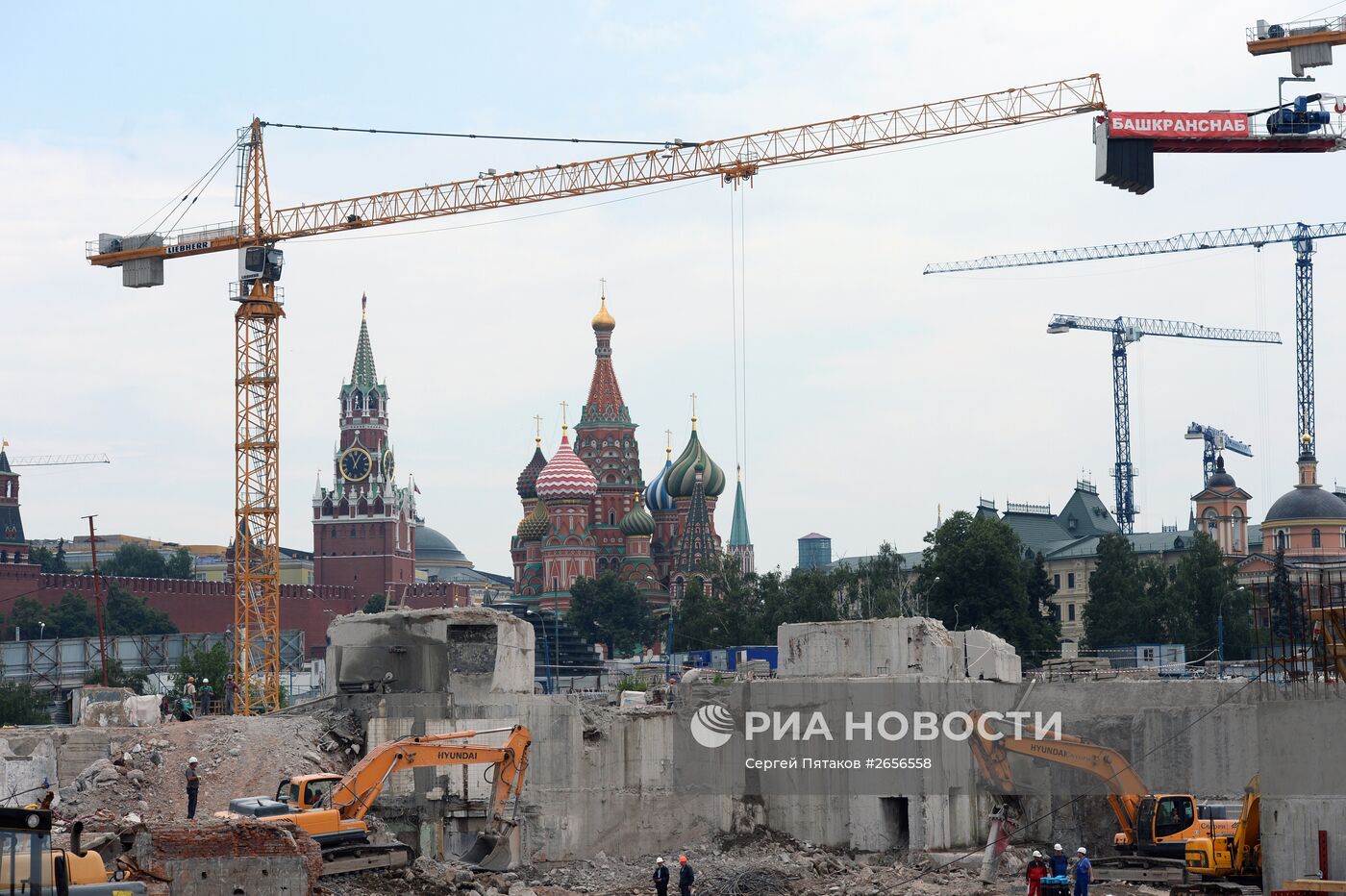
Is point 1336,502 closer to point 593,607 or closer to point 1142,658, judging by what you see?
point 593,607

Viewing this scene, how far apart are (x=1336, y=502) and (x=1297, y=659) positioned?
99.9 meters

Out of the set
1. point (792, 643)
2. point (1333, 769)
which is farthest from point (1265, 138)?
point (1333, 769)

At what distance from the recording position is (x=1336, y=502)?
12100 centimetres

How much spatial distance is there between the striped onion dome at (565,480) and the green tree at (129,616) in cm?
2762

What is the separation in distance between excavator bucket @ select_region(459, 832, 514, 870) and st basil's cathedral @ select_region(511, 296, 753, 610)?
9467 cm

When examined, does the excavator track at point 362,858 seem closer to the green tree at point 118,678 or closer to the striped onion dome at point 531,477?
the green tree at point 118,678

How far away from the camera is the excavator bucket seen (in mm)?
33531

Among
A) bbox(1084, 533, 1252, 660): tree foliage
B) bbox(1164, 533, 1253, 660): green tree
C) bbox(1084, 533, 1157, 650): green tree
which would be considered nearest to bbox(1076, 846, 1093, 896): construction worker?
bbox(1084, 533, 1252, 660): tree foliage

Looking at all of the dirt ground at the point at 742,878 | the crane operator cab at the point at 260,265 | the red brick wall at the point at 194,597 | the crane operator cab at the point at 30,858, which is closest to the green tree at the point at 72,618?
the red brick wall at the point at 194,597

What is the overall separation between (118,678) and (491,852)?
2355 inches

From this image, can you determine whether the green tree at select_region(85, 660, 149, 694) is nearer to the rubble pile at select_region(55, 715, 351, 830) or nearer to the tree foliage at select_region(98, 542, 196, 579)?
the rubble pile at select_region(55, 715, 351, 830)

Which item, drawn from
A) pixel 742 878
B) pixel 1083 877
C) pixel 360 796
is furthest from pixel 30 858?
pixel 742 878

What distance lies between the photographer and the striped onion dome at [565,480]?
442ft

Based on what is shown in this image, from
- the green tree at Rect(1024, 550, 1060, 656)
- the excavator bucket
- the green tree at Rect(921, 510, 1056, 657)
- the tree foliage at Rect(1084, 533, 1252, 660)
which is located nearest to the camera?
the excavator bucket
